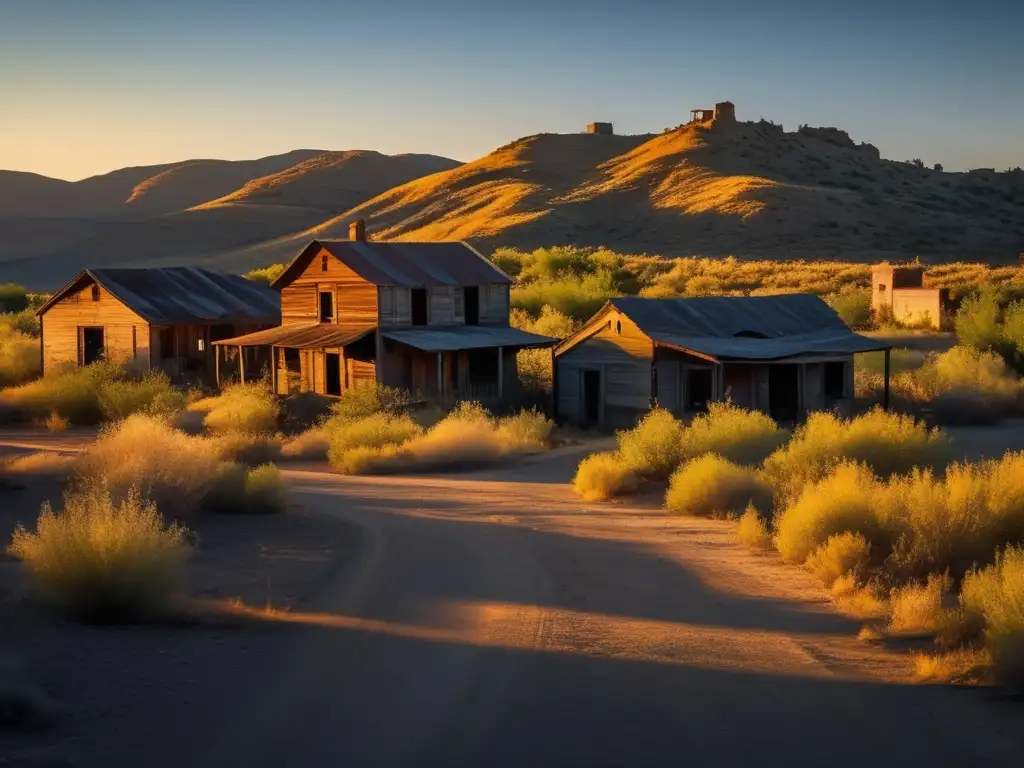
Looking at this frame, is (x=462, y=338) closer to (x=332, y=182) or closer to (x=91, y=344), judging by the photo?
(x=91, y=344)

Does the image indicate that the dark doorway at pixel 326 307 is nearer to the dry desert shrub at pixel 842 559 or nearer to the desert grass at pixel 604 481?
the desert grass at pixel 604 481

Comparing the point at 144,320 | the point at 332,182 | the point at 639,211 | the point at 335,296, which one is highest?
the point at 332,182

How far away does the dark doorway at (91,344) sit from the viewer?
3866 cm

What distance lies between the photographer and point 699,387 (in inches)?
1154

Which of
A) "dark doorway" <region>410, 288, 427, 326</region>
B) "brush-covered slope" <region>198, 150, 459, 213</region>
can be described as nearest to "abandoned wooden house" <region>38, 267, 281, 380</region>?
"dark doorway" <region>410, 288, 427, 326</region>

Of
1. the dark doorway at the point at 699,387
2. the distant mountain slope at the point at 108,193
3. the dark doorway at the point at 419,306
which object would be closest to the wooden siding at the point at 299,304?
the dark doorway at the point at 419,306

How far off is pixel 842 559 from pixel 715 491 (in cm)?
499

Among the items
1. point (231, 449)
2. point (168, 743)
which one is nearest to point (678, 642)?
point (168, 743)

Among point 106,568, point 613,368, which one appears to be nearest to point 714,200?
point 613,368

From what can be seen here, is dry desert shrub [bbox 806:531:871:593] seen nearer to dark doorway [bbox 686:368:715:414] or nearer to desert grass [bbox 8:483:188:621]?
desert grass [bbox 8:483:188:621]

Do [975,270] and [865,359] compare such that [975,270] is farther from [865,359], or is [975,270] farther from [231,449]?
[231,449]

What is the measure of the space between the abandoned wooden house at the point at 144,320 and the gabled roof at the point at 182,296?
1.1 inches

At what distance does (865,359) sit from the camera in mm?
38344

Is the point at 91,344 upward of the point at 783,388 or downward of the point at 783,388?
upward
